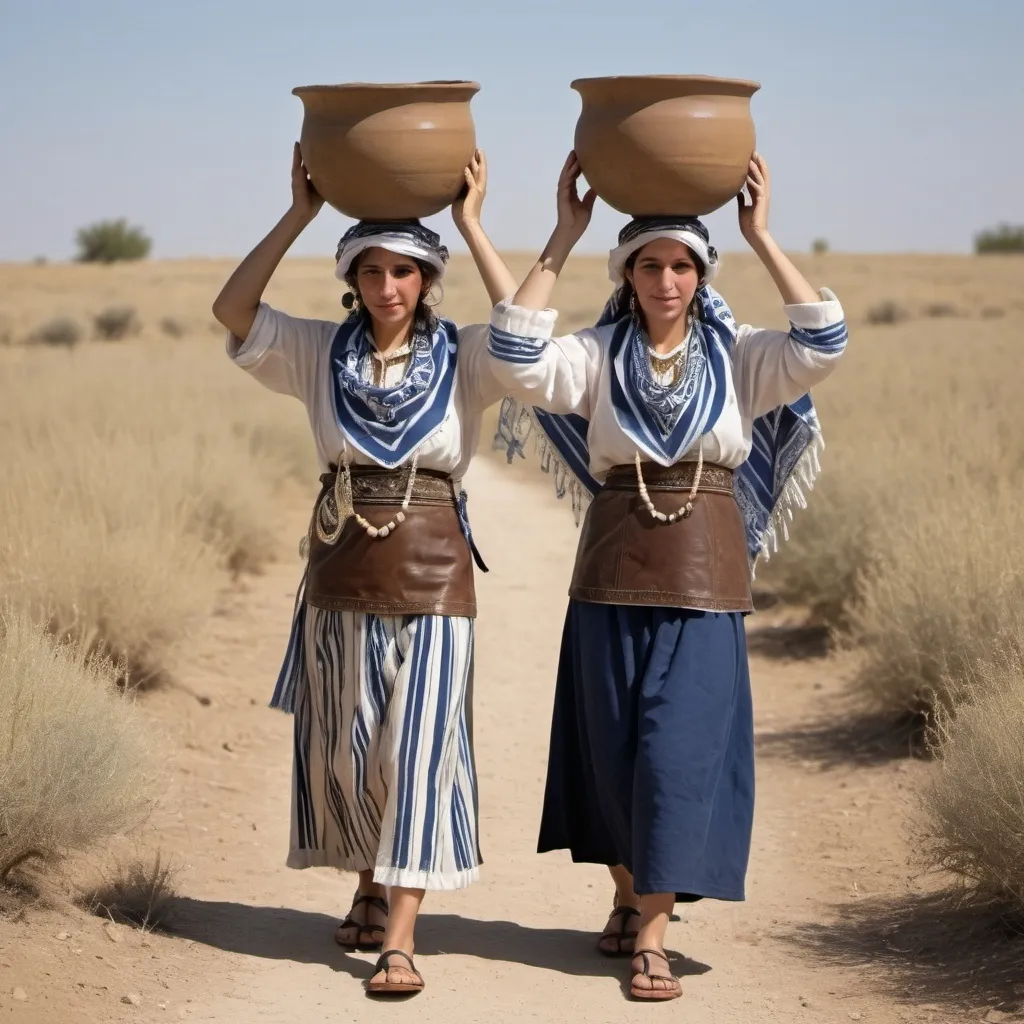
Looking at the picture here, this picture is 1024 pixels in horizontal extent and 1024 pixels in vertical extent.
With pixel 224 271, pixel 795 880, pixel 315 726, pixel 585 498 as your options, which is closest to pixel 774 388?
pixel 585 498

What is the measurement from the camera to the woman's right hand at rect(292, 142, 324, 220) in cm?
499

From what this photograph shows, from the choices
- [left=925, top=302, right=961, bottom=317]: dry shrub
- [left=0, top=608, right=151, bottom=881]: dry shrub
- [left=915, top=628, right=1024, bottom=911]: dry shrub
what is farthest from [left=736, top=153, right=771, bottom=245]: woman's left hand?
[left=925, top=302, right=961, bottom=317]: dry shrub

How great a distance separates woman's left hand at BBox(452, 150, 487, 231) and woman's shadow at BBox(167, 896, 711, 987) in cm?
229

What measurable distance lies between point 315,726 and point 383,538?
0.65 m

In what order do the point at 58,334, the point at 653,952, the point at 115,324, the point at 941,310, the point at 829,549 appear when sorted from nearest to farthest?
the point at 653,952, the point at 829,549, the point at 58,334, the point at 115,324, the point at 941,310

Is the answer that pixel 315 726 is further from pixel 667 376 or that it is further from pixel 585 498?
pixel 667 376

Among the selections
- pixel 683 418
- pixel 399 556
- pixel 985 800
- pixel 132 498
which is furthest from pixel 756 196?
pixel 132 498

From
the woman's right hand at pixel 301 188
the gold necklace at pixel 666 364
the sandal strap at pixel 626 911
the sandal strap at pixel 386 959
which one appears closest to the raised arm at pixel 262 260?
the woman's right hand at pixel 301 188

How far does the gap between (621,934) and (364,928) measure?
0.82 metres

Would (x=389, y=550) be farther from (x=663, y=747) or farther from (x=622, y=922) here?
(x=622, y=922)

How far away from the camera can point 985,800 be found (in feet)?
16.5

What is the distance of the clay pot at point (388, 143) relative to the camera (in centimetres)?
472

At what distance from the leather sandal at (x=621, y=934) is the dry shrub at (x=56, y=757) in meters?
1.66

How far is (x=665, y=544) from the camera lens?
4.80 metres
